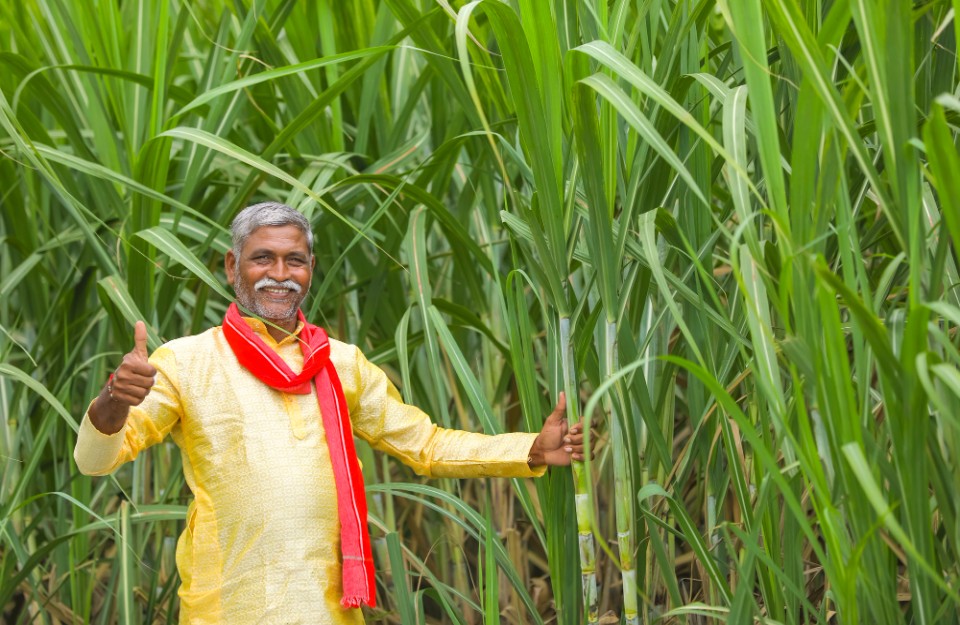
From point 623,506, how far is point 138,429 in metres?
0.65

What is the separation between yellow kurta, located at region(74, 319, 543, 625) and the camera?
1468mm

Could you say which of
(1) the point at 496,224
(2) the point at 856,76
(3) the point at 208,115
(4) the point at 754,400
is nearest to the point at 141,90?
(3) the point at 208,115

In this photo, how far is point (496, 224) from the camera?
2037mm

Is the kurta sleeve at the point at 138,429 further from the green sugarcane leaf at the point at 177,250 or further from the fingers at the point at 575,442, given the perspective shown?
the fingers at the point at 575,442

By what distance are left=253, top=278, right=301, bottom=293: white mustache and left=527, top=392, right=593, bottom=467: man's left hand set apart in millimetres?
403

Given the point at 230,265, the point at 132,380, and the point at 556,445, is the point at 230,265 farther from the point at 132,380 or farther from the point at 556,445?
the point at 556,445

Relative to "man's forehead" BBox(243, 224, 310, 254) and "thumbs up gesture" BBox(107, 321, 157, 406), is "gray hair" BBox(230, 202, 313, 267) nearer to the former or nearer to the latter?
"man's forehead" BBox(243, 224, 310, 254)

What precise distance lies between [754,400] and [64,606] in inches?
51.1

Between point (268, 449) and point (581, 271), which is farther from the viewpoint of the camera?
point (581, 271)

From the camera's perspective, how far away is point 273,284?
1560 mm

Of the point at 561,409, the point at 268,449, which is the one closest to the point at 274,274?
the point at 268,449

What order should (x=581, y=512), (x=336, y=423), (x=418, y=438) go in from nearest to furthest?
(x=581, y=512) → (x=336, y=423) → (x=418, y=438)

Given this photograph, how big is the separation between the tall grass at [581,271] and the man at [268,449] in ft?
A: 0.25

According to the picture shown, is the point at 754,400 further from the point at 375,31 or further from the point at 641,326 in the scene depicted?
the point at 375,31
